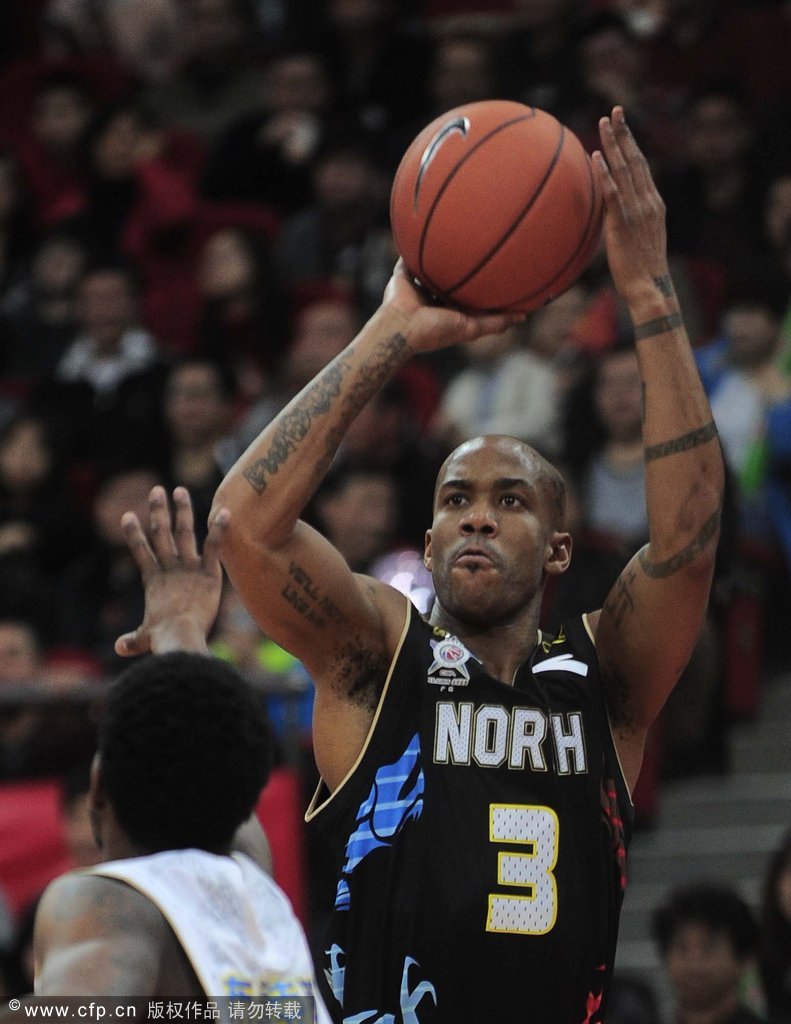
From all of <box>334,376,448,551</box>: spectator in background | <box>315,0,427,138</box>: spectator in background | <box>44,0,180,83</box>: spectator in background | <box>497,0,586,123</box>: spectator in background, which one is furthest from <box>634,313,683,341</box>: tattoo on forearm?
<box>44,0,180,83</box>: spectator in background

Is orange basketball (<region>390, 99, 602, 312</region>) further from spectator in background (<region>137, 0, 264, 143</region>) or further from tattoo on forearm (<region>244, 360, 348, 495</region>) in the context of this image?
spectator in background (<region>137, 0, 264, 143</region>)

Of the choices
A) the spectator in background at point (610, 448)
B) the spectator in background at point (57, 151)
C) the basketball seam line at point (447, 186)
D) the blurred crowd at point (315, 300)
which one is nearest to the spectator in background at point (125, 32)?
the blurred crowd at point (315, 300)

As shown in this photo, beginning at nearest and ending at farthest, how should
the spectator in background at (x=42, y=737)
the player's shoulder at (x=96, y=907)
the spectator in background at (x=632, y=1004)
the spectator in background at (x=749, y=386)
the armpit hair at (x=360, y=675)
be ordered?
the player's shoulder at (x=96, y=907) < the armpit hair at (x=360, y=675) < the spectator in background at (x=632, y=1004) < the spectator in background at (x=42, y=737) < the spectator in background at (x=749, y=386)

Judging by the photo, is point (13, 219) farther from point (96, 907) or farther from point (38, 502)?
point (96, 907)

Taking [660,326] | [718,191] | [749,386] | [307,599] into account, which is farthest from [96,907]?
[718,191]

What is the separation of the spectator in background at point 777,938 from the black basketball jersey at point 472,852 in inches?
87.4

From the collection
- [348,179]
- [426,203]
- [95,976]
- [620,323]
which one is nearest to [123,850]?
[95,976]

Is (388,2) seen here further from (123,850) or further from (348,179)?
(123,850)

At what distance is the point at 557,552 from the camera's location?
4.20 m

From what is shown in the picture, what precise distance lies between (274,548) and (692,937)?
9.37 feet

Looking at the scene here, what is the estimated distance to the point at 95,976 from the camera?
2.80m

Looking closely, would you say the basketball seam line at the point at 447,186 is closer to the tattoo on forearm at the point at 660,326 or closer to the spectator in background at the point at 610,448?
the tattoo on forearm at the point at 660,326

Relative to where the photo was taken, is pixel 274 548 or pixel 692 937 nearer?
pixel 274 548

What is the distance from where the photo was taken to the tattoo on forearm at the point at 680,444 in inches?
157
